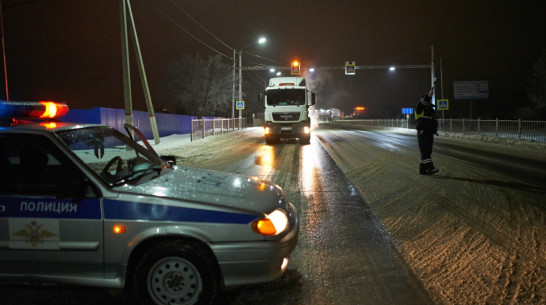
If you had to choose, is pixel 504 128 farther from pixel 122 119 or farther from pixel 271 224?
pixel 271 224

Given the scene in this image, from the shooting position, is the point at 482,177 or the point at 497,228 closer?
the point at 497,228

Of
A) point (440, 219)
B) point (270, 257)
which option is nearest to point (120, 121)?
point (440, 219)

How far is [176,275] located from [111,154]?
174 centimetres

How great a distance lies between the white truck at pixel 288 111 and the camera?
22172 mm

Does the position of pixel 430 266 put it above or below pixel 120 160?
below

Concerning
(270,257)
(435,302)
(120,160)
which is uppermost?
(120,160)

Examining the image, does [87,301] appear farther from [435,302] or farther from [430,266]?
[430,266]

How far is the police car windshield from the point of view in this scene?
398 centimetres

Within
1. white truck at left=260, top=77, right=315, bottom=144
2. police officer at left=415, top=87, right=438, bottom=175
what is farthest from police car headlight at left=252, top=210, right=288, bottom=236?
white truck at left=260, top=77, right=315, bottom=144

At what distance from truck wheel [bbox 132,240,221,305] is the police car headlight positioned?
0.43 meters

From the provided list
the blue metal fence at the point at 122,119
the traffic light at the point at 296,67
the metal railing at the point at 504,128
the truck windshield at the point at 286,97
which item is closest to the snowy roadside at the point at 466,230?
the truck windshield at the point at 286,97

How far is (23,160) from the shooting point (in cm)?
390

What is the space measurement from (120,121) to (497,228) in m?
21.4

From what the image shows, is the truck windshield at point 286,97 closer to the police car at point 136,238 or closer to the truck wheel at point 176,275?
the police car at point 136,238
